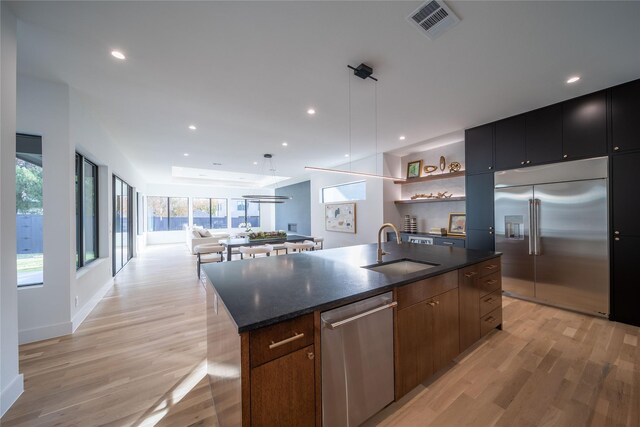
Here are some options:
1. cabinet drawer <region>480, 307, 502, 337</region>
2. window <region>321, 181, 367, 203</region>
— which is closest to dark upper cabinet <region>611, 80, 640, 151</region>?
cabinet drawer <region>480, 307, 502, 337</region>

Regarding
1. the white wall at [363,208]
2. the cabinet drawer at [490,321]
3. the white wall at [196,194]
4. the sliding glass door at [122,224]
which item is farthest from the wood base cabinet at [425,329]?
the white wall at [196,194]

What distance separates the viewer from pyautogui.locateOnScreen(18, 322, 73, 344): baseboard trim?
238 cm

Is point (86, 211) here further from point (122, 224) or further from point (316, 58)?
point (316, 58)

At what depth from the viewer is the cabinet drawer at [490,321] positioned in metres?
2.31

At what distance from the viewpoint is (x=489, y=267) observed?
2398 mm

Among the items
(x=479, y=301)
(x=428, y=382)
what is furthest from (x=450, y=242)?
(x=428, y=382)

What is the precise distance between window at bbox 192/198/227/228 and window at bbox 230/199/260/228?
1.47ft

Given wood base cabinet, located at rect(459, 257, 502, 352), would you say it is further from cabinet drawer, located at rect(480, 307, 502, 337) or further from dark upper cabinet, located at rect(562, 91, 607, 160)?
dark upper cabinet, located at rect(562, 91, 607, 160)

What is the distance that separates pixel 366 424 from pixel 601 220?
3.61 m

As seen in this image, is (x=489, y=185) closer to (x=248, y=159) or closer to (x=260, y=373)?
(x=260, y=373)

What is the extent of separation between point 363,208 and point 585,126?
3.95 meters

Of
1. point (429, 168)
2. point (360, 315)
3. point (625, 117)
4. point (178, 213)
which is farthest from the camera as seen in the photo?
point (178, 213)

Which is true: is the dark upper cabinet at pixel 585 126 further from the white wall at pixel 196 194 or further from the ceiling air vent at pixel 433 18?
the white wall at pixel 196 194

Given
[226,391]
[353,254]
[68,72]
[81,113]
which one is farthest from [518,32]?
[81,113]
